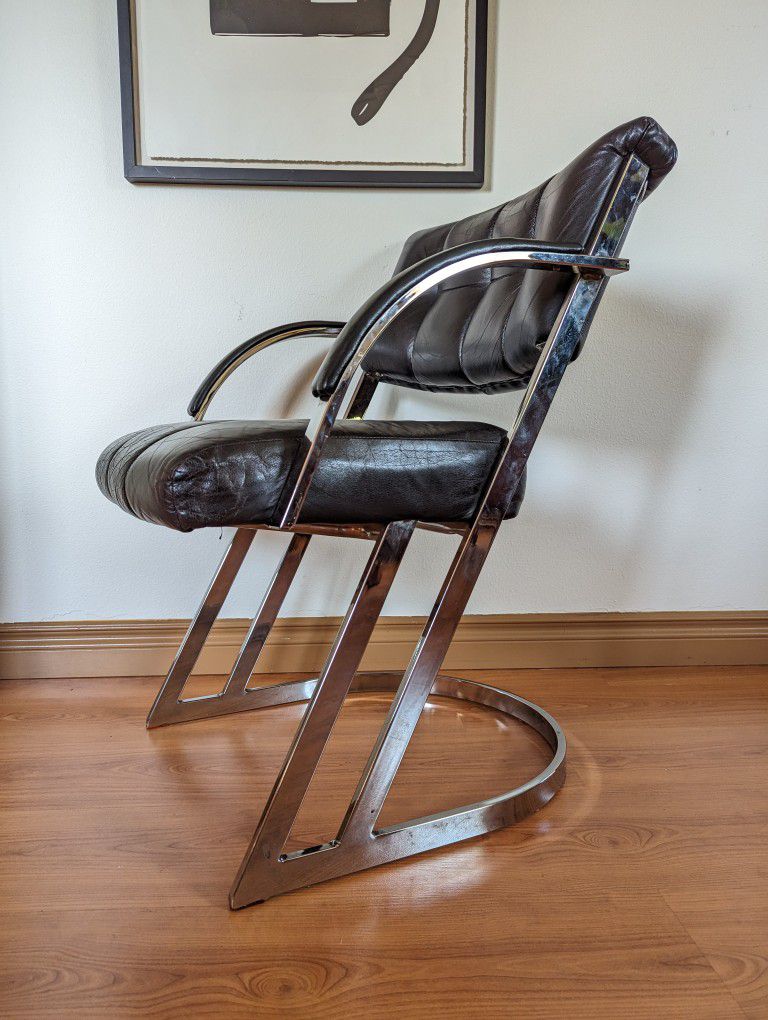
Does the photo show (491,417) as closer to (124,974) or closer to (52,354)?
(52,354)

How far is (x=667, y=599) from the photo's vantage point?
5.83ft

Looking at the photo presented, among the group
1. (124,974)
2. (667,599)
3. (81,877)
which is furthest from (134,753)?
(667,599)

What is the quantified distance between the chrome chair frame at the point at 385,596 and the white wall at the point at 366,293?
65 cm

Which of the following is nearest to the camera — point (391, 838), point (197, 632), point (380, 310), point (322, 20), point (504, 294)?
point (380, 310)

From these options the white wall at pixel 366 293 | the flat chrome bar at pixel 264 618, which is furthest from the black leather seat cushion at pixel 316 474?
the white wall at pixel 366 293

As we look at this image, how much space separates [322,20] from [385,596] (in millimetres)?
1208

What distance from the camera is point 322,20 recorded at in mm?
1559

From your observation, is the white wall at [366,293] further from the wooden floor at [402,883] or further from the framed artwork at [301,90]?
the wooden floor at [402,883]

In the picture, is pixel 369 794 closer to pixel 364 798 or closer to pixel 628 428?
pixel 364 798

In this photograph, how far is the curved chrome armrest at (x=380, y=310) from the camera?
2.81 feet

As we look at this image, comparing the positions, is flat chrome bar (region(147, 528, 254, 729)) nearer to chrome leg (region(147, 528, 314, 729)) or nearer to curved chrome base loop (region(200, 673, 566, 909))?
chrome leg (region(147, 528, 314, 729))

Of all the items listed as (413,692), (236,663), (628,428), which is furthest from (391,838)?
(628,428)

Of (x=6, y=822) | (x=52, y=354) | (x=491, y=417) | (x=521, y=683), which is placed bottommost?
(x=521, y=683)

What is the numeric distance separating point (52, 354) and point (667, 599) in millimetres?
1399
